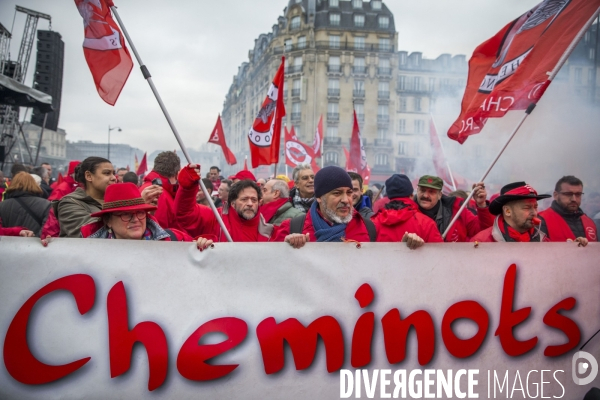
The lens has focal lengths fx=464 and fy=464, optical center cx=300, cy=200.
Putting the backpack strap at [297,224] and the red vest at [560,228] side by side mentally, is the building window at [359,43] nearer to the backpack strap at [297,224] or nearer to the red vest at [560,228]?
the red vest at [560,228]

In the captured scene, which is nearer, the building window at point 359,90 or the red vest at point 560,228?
the red vest at point 560,228

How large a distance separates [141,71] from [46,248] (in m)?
1.36

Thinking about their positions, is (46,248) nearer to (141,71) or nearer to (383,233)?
(141,71)

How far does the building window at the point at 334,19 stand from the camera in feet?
163

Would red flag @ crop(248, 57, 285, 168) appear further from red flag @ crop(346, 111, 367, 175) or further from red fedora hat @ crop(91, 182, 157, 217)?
red fedora hat @ crop(91, 182, 157, 217)

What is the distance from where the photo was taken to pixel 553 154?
53.8 ft

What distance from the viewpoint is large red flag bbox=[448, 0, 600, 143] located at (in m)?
3.42

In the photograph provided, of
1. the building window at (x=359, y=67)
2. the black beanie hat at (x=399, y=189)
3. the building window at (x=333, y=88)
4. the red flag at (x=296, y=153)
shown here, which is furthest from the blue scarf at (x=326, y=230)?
the building window at (x=359, y=67)

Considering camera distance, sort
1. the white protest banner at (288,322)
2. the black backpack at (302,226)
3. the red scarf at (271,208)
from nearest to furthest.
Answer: the white protest banner at (288,322), the black backpack at (302,226), the red scarf at (271,208)

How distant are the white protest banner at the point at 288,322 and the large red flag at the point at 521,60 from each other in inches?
51.6

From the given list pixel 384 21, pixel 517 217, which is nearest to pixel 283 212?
pixel 517 217

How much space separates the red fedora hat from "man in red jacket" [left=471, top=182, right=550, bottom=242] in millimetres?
2397

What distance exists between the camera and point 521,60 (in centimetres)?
366

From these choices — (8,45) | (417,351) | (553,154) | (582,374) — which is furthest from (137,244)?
(8,45)
